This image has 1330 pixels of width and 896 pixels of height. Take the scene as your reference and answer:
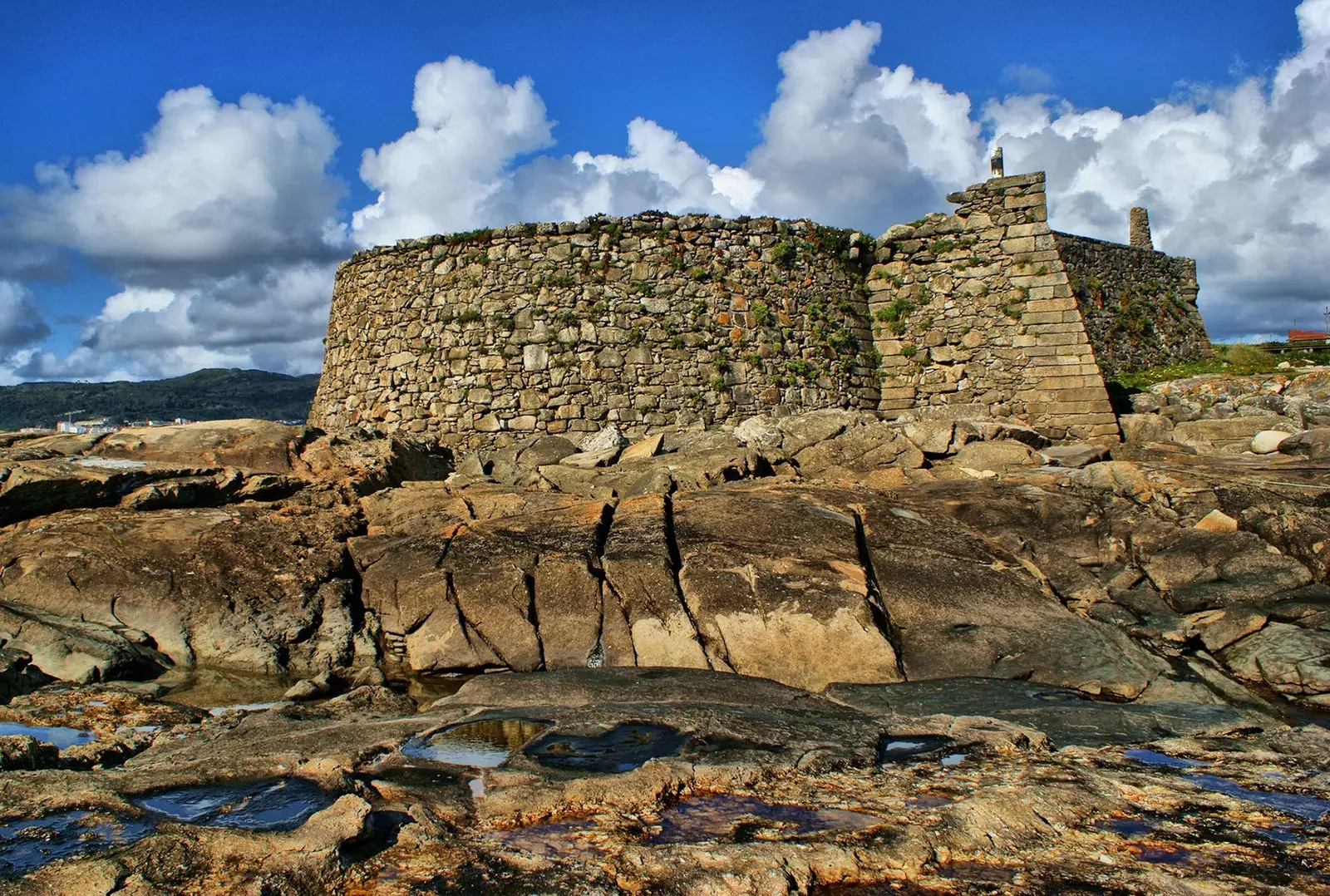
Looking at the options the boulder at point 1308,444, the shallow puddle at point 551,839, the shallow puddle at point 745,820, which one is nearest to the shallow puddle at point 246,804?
the shallow puddle at point 551,839

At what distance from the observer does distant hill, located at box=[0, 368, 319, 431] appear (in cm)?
4969

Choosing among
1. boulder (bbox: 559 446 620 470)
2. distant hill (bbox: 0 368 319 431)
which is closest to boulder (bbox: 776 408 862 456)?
boulder (bbox: 559 446 620 470)

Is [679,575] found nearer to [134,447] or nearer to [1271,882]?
[1271,882]

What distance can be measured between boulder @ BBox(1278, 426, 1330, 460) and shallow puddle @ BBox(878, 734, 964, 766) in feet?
33.1

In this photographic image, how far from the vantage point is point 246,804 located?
16.3 feet

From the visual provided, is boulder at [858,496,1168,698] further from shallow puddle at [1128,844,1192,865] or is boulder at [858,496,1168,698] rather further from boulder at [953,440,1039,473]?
shallow puddle at [1128,844,1192,865]

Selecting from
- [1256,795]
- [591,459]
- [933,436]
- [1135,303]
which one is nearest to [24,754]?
[1256,795]

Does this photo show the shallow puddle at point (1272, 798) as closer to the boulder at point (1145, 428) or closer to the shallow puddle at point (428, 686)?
the shallow puddle at point (428, 686)

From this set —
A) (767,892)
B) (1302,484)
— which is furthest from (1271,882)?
(1302,484)

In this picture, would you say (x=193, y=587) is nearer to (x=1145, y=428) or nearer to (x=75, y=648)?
(x=75, y=648)

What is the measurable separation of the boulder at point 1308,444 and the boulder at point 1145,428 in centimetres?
286

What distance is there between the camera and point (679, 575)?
9164mm

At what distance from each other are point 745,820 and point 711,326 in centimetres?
1296

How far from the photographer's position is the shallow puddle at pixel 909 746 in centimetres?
574
